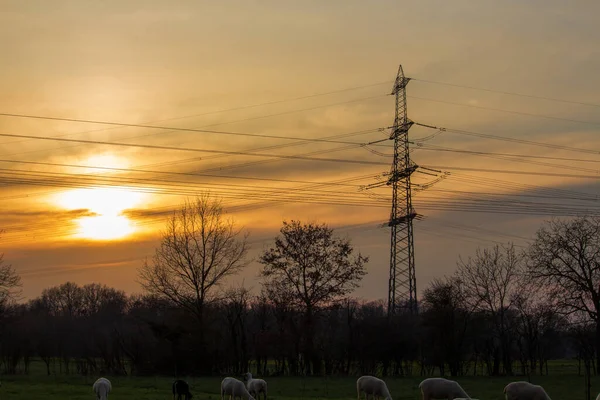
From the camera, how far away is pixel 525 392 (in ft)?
90.7

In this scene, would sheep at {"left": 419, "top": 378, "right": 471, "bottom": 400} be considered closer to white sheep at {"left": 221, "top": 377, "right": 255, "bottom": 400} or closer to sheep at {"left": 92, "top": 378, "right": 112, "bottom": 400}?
white sheep at {"left": 221, "top": 377, "right": 255, "bottom": 400}

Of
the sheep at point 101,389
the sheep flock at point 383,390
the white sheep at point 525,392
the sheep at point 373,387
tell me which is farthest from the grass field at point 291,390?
the white sheep at point 525,392

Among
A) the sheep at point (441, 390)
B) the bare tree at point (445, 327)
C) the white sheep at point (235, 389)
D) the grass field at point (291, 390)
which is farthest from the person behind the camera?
the bare tree at point (445, 327)

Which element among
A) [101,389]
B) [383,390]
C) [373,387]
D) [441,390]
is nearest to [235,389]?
[101,389]

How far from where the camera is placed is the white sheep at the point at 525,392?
27.6 metres

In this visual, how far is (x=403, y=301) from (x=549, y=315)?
46.9 feet

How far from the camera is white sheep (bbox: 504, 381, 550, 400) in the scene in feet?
90.5

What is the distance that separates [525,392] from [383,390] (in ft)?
22.4

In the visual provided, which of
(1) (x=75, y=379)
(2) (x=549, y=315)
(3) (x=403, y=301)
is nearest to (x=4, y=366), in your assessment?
(1) (x=75, y=379)

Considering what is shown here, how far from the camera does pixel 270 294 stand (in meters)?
65.3

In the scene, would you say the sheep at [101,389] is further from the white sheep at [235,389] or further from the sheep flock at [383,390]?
the white sheep at [235,389]

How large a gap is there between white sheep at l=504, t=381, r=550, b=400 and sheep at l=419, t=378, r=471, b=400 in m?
1.89

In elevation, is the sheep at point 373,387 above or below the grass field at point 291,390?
above

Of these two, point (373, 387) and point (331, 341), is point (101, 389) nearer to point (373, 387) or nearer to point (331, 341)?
point (373, 387)
